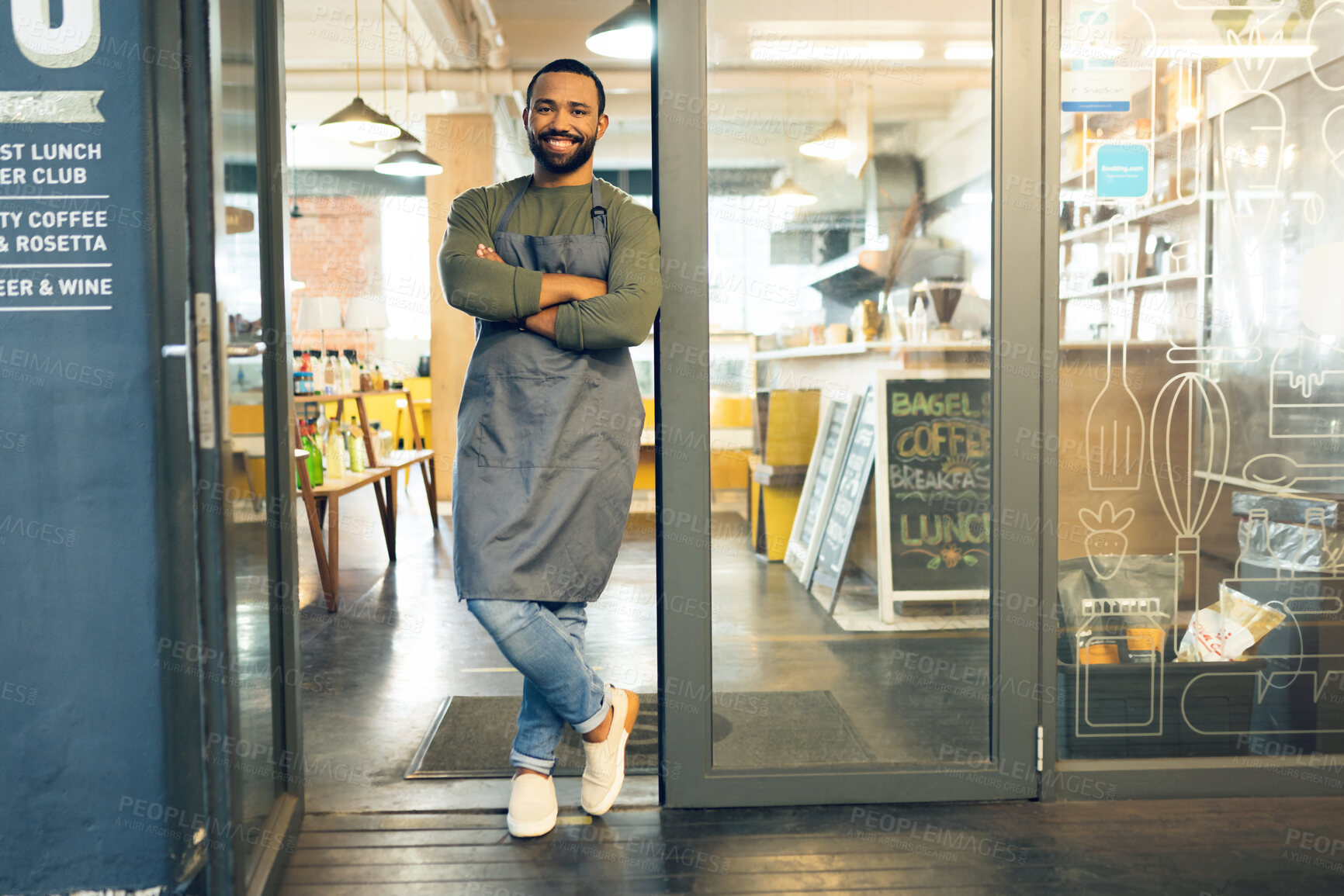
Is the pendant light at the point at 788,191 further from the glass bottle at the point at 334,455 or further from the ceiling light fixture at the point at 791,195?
the glass bottle at the point at 334,455

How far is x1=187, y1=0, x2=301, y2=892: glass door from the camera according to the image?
1445 millimetres

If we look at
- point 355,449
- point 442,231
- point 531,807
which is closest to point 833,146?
point 531,807

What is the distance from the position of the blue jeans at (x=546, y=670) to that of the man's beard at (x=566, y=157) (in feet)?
3.22

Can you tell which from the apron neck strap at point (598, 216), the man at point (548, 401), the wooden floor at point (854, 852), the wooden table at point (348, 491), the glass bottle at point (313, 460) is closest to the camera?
the wooden floor at point (854, 852)

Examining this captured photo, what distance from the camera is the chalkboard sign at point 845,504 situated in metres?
2.60

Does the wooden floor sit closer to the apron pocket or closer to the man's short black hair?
the apron pocket

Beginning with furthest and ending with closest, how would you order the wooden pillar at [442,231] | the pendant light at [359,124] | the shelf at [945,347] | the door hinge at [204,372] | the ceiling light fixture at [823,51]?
the wooden pillar at [442,231] → the pendant light at [359,124] → the shelf at [945,347] → the ceiling light fixture at [823,51] → the door hinge at [204,372]

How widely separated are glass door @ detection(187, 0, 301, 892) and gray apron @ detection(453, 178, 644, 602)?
0.42 metres

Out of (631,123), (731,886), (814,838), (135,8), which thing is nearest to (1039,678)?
(814,838)

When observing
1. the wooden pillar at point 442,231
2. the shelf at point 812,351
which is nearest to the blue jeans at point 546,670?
the shelf at point 812,351

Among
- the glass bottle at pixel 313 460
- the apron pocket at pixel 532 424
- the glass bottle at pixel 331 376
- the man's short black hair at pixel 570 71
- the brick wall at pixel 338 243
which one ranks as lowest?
the glass bottle at pixel 313 460

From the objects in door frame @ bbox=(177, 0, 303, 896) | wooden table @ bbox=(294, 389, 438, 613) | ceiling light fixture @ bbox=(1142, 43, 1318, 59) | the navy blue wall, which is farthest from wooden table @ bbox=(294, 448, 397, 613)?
ceiling light fixture @ bbox=(1142, 43, 1318, 59)

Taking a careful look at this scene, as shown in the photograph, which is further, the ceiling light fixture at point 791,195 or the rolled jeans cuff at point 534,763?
the ceiling light fixture at point 791,195

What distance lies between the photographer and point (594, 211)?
7.30 ft
